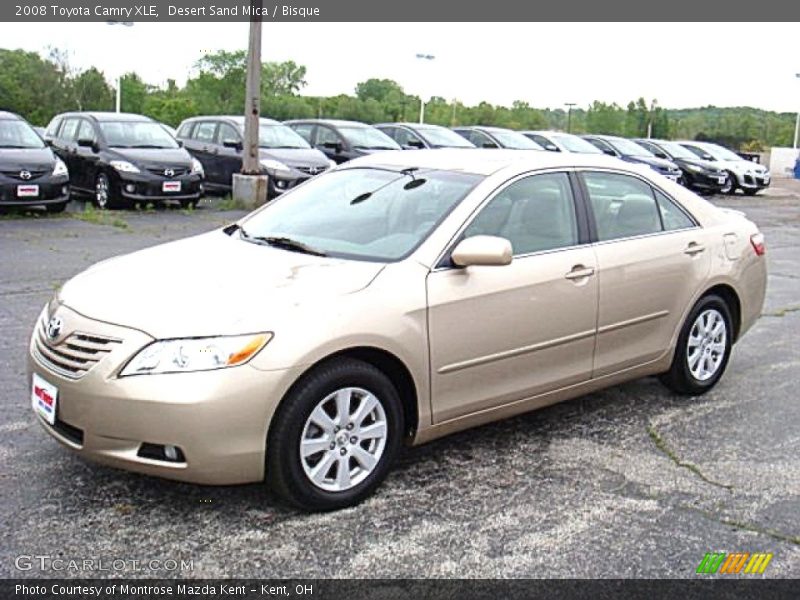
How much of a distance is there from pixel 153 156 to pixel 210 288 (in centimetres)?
1086

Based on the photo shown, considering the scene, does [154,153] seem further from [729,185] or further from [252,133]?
[729,185]

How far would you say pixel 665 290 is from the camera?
5129 mm

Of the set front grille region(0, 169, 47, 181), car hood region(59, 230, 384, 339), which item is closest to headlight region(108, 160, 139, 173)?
front grille region(0, 169, 47, 181)

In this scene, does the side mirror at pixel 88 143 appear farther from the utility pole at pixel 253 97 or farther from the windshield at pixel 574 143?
the windshield at pixel 574 143

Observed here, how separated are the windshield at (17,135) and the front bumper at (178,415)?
409 inches

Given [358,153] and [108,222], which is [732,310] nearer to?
[108,222]

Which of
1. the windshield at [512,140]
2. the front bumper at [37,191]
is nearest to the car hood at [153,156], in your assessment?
the front bumper at [37,191]

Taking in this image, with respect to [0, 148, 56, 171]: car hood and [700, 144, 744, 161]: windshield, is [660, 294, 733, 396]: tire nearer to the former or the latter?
[0, 148, 56, 171]: car hood

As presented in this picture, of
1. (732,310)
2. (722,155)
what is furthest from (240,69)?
(732,310)

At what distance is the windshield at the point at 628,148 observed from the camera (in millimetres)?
24403

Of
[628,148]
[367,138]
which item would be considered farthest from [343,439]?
[628,148]

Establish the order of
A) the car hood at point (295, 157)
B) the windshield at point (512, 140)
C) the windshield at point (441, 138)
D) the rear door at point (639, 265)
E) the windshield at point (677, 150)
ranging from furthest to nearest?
the windshield at point (677, 150)
the windshield at point (512, 140)
the windshield at point (441, 138)
the car hood at point (295, 157)
the rear door at point (639, 265)

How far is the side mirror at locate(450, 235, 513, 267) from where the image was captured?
4027mm

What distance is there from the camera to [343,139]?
18234 millimetres
